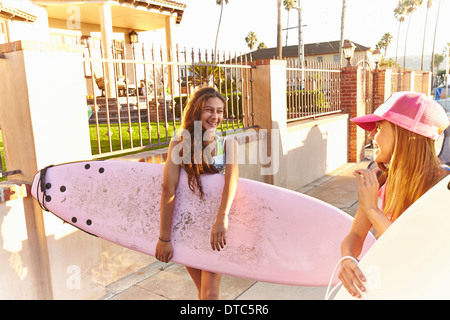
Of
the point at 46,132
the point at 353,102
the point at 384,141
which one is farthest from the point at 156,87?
the point at 353,102

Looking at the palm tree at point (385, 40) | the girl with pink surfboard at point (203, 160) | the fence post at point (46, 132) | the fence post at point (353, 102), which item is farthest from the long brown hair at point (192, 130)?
the palm tree at point (385, 40)

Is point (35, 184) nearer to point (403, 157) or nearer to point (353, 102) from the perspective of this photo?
point (403, 157)

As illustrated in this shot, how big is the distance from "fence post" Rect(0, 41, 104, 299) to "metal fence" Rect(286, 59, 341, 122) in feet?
13.6

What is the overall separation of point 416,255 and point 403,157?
472 mm

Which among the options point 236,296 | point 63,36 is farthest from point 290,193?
point 63,36

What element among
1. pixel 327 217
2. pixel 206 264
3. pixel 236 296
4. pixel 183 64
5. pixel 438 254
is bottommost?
pixel 236 296

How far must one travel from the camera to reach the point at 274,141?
568 cm

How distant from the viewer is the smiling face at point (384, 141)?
1485mm

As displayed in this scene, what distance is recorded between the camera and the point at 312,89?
745 cm

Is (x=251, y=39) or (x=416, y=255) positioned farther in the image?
(x=251, y=39)

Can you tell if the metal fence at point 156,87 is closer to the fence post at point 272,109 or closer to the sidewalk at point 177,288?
the fence post at point 272,109

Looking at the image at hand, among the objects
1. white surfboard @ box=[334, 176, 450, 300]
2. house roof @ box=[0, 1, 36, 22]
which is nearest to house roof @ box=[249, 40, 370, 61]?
house roof @ box=[0, 1, 36, 22]

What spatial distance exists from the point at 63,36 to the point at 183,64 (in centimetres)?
1054
